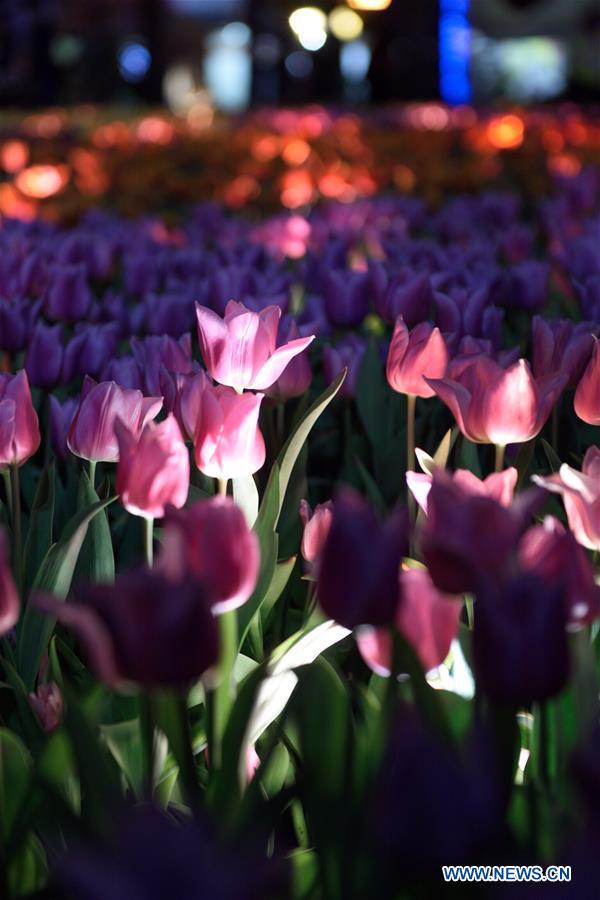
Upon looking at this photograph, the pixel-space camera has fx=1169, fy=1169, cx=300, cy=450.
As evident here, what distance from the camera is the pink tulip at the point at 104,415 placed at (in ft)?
3.90

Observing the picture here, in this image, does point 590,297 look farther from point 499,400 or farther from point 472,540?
point 472,540

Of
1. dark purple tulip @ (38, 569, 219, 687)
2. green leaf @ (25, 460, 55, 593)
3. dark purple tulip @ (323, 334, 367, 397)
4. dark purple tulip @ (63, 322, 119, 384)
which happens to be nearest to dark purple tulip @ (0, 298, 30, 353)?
dark purple tulip @ (63, 322, 119, 384)

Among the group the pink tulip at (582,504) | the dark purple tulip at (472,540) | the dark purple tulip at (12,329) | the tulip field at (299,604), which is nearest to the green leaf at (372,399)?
the tulip field at (299,604)

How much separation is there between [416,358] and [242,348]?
8.5 inches

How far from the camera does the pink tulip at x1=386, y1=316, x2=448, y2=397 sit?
1400mm

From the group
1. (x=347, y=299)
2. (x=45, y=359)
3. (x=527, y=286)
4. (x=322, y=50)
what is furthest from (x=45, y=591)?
(x=322, y=50)

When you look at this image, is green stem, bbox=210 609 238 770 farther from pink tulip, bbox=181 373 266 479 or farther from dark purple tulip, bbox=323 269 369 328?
dark purple tulip, bbox=323 269 369 328

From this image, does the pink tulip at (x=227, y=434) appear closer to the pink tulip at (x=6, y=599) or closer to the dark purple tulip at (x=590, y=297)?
the pink tulip at (x=6, y=599)

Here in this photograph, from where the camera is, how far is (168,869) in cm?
57

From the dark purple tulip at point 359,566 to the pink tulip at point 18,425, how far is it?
54 cm

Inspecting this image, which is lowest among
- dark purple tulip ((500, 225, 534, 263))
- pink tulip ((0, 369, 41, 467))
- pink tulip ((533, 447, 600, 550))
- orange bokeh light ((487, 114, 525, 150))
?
orange bokeh light ((487, 114, 525, 150))

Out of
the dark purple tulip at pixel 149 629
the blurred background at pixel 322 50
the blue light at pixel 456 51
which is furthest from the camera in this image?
the blue light at pixel 456 51

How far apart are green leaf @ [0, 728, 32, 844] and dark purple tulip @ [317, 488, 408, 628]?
251mm

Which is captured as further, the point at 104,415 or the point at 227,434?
the point at 104,415
